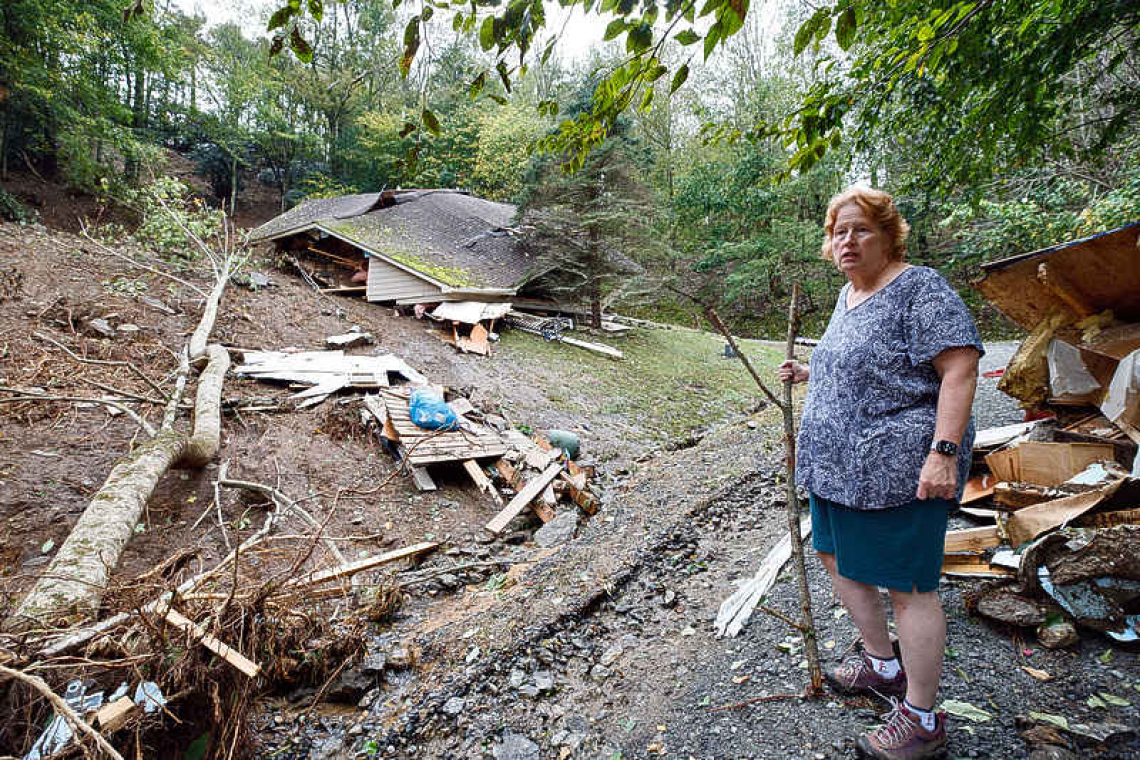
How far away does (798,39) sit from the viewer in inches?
70.9

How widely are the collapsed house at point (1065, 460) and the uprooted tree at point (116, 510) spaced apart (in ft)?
14.4

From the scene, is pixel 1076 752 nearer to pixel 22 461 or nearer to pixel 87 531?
pixel 87 531

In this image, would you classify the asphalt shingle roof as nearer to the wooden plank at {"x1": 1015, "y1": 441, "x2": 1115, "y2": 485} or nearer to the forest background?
the forest background

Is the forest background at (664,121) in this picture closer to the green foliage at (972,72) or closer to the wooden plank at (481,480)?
the green foliage at (972,72)

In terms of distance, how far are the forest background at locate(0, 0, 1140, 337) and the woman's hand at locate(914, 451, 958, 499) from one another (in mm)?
972

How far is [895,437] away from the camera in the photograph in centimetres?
161

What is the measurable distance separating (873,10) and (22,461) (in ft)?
26.7

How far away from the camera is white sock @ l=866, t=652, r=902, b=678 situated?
195cm

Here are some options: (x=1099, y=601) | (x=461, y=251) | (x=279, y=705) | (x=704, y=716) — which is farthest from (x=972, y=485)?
(x=461, y=251)

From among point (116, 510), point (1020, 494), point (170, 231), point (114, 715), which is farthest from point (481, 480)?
point (170, 231)

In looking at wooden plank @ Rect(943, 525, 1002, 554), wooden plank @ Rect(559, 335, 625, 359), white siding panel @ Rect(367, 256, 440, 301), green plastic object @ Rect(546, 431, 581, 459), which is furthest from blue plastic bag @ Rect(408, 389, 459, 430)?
white siding panel @ Rect(367, 256, 440, 301)

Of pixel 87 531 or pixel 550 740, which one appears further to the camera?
pixel 87 531

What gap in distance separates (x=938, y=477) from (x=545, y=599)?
2.76 meters

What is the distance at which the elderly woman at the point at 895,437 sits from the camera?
1.55 metres
